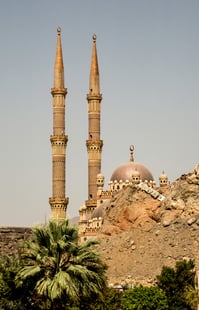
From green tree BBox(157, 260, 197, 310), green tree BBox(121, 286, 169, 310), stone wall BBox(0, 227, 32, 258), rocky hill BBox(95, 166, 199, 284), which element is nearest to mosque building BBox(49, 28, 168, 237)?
rocky hill BBox(95, 166, 199, 284)

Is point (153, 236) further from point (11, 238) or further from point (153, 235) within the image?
point (11, 238)

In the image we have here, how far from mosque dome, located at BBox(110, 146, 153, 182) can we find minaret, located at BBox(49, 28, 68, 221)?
6.67 m

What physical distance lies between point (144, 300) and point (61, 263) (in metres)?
7.33

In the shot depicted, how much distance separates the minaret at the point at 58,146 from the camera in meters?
75.8

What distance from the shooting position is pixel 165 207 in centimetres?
4209

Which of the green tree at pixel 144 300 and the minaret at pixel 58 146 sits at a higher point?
the minaret at pixel 58 146

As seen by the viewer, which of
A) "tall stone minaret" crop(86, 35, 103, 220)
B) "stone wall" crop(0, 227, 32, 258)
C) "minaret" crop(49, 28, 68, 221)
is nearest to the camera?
"stone wall" crop(0, 227, 32, 258)

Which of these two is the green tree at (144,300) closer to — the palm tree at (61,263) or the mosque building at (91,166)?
the palm tree at (61,263)

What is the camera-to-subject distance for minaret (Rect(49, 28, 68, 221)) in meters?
75.8

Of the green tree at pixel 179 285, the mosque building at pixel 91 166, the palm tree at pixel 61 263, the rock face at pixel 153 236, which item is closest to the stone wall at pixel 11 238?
the palm tree at pixel 61 263

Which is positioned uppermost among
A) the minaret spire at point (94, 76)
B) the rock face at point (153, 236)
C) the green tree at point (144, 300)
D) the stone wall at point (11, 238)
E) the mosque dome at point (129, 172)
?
the minaret spire at point (94, 76)

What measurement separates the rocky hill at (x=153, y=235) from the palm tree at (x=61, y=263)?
1338 cm

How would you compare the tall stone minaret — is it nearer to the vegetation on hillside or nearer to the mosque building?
the mosque building

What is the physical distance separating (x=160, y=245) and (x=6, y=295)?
55.5 ft
